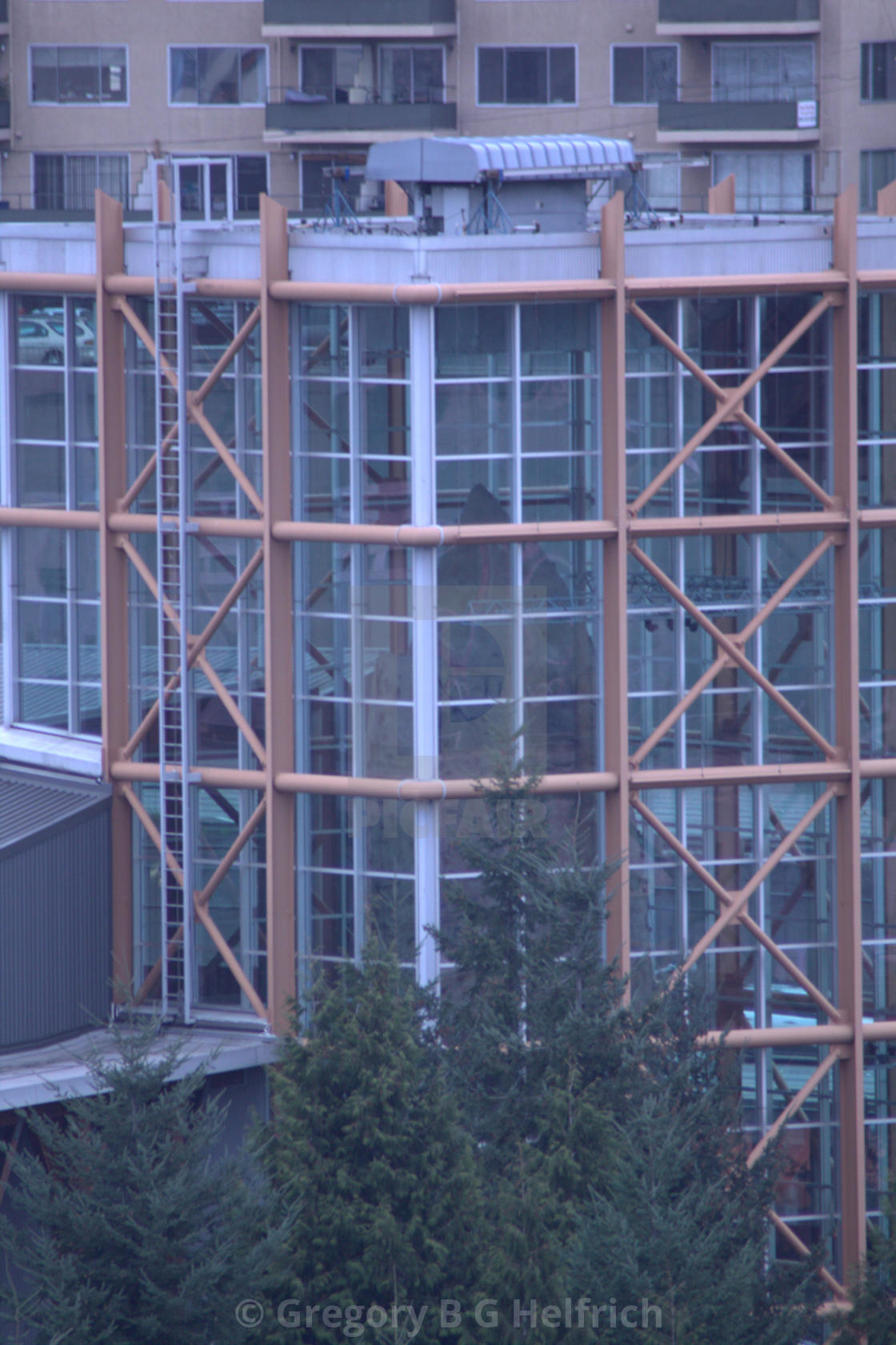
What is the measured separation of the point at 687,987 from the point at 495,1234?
4.90m

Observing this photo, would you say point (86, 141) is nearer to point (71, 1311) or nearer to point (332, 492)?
point (332, 492)

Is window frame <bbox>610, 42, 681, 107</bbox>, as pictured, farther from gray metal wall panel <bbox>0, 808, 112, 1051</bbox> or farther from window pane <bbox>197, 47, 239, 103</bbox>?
gray metal wall panel <bbox>0, 808, 112, 1051</bbox>

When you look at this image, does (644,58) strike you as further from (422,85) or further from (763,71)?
(422,85)

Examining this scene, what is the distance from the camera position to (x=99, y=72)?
210 ft

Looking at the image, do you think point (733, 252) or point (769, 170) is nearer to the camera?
point (733, 252)

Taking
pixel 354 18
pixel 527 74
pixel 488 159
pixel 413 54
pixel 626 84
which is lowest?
pixel 488 159

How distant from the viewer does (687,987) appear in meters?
25.2

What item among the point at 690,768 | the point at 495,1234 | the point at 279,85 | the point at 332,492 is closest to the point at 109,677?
the point at 332,492

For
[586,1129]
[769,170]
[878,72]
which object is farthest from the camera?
[769,170]

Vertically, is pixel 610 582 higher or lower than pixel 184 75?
lower

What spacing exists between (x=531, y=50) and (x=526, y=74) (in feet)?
2.56

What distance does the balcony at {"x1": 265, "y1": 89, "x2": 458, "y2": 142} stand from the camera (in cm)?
6294

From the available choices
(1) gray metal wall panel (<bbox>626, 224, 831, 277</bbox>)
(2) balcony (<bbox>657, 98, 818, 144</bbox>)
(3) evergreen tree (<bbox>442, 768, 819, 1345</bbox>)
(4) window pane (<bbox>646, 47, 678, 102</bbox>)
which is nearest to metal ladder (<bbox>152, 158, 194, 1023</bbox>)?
(3) evergreen tree (<bbox>442, 768, 819, 1345</bbox>)

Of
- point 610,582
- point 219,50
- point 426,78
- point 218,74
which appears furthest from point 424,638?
point 219,50
